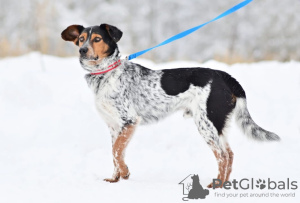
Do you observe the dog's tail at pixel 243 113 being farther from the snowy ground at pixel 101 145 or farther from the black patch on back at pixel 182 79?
the snowy ground at pixel 101 145

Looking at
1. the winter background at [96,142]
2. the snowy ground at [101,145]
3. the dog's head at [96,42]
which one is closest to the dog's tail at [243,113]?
the winter background at [96,142]

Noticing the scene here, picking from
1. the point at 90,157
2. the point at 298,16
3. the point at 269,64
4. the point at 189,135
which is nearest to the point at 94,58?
the point at 90,157

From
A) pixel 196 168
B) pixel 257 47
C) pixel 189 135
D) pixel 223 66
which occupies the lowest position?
pixel 196 168

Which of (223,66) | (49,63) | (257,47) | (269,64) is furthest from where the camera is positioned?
(257,47)

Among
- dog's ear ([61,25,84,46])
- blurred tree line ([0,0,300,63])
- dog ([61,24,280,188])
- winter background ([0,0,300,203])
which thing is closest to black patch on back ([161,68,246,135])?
dog ([61,24,280,188])

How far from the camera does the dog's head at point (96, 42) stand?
3.53 meters

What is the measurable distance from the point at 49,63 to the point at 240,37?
13762mm

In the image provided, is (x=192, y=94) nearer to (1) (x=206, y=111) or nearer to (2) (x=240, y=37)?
(1) (x=206, y=111)

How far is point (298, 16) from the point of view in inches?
678

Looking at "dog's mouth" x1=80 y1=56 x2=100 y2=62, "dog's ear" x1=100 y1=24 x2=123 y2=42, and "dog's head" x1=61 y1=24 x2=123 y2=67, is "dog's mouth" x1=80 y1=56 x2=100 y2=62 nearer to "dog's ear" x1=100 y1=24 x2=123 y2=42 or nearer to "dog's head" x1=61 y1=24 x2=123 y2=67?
"dog's head" x1=61 y1=24 x2=123 y2=67

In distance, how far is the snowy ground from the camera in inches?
135

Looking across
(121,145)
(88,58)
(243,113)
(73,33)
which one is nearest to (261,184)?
(243,113)

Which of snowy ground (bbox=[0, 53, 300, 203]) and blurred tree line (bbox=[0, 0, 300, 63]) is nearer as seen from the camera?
snowy ground (bbox=[0, 53, 300, 203])

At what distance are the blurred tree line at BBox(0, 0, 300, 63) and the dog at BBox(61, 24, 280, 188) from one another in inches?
479
